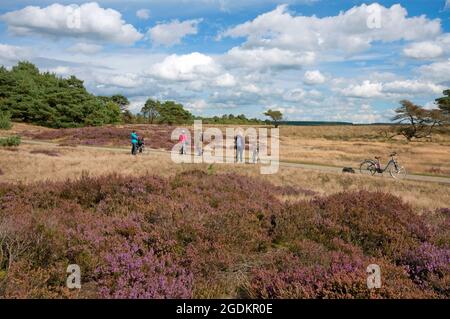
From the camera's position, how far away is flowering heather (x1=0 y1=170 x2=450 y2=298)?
4.98 metres

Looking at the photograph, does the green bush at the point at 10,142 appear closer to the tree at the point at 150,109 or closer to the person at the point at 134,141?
the person at the point at 134,141

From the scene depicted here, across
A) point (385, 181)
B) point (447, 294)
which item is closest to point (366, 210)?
point (447, 294)

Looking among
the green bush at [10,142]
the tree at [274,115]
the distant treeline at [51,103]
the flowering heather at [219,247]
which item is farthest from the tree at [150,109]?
the flowering heather at [219,247]

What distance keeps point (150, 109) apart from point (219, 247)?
125860 mm

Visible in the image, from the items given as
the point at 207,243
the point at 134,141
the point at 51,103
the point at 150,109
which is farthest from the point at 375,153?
the point at 150,109

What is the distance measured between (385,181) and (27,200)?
17040mm

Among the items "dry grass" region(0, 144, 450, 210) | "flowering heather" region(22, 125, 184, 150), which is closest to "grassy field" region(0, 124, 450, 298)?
"dry grass" region(0, 144, 450, 210)

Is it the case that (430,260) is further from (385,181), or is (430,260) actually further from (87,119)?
(87,119)

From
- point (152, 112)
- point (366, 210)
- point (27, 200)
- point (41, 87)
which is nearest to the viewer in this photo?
point (366, 210)

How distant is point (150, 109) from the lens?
421 feet

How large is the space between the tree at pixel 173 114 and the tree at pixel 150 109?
454 inches

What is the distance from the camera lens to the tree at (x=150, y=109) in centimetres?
12756

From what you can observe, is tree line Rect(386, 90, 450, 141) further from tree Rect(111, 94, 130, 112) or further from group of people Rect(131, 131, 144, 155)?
tree Rect(111, 94, 130, 112)
